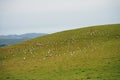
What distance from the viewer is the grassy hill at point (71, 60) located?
89.3 ft

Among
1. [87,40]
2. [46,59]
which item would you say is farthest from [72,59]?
[87,40]

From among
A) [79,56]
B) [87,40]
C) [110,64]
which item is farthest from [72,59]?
[87,40]

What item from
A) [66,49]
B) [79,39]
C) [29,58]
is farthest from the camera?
[79,39]

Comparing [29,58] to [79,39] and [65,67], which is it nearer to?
[65,67]

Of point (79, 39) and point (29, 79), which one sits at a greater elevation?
point (79, 39)

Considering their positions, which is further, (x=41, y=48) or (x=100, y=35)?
(x=100, y=35)

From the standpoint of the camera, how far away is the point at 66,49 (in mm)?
45281

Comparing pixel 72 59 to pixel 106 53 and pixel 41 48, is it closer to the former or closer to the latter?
pixel 106 53

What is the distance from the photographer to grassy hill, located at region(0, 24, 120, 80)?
89.3 ft

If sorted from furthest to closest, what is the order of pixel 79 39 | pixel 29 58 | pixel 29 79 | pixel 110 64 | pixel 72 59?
pixel 79 39, pixel 29 58, pixel 72 59, pixel 110 64, pixel 29 79

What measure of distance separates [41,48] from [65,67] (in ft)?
61.1

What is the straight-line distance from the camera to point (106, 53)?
1491 inches

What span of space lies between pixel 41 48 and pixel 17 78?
21.6m

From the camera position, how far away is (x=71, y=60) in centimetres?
3612
